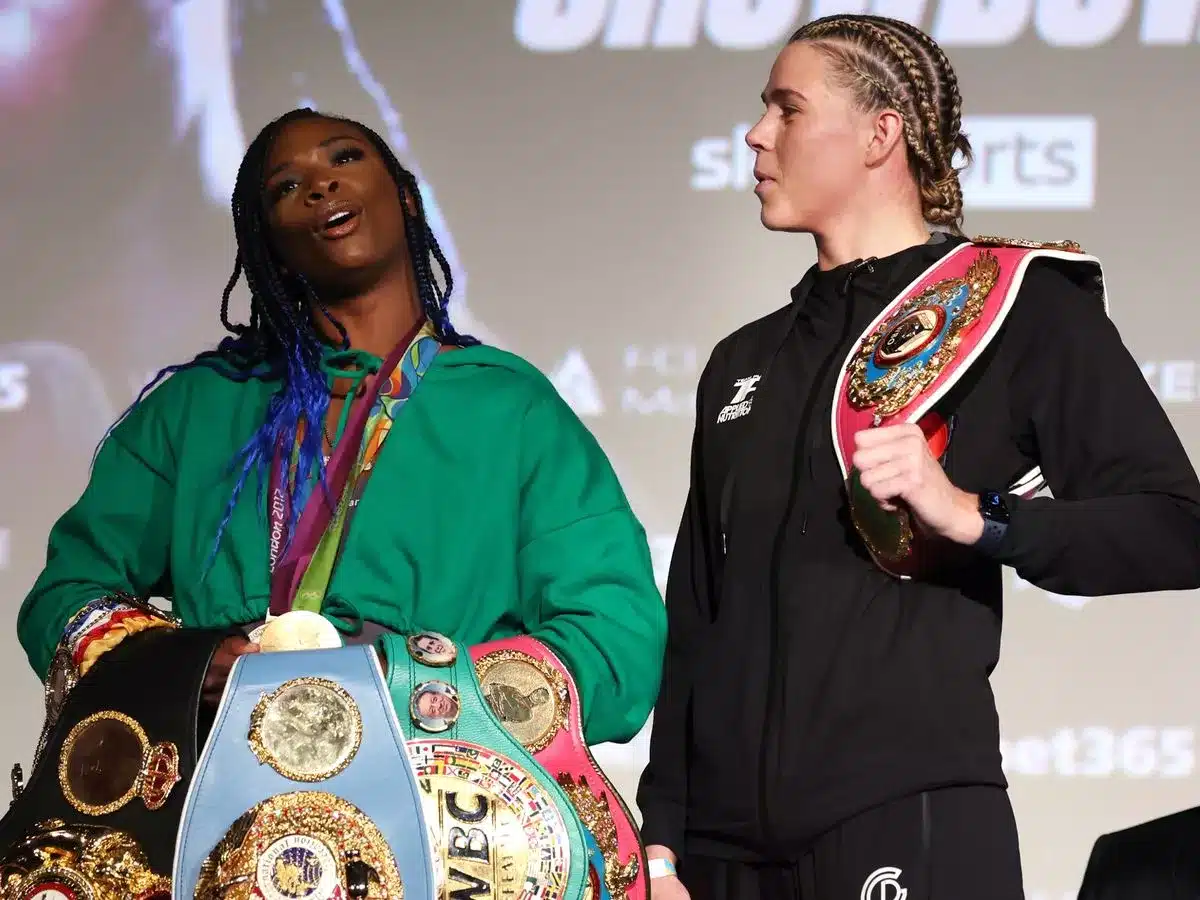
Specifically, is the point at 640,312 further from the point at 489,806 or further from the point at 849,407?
the point at 489,806

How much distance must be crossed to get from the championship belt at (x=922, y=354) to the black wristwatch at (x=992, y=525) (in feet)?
0.24

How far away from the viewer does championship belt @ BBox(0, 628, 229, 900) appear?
1671 millimetres

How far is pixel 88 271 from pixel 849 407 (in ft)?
7.15

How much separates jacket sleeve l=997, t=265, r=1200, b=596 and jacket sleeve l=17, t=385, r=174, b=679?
885mm

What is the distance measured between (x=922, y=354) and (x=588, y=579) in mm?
407

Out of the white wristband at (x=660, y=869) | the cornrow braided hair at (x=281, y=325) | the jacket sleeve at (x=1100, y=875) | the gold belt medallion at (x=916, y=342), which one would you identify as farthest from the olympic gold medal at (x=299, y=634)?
the jacket sleeve at (x=1100, y=875)

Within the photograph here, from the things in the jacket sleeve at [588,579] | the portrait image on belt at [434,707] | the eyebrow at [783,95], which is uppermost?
the eyebrow at [783,95]

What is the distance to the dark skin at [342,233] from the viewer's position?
6.67 feet

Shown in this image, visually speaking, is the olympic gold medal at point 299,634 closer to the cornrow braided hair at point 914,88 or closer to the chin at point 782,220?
the chin at point 782,220

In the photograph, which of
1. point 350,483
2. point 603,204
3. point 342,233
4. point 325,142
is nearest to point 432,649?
point 350,483

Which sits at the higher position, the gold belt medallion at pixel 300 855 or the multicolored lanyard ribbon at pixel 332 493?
the multicolored lanyard ribbon at pixel 332 493

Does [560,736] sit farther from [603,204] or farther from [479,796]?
[603,204]

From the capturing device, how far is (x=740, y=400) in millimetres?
2148

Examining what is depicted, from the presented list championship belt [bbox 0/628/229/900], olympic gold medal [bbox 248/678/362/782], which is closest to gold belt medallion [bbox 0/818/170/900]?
championship belt [bbox 0/628/229/900]
